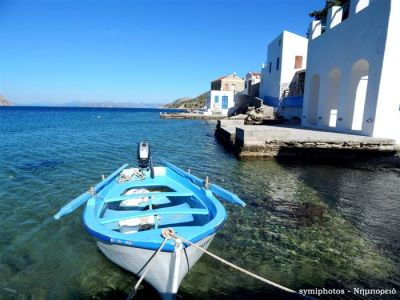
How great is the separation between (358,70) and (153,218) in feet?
55.5

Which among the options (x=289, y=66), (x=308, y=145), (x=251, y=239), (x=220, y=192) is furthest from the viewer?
(x=289, y=66)

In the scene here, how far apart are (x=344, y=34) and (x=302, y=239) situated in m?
16.1

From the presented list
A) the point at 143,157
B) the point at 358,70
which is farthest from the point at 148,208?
the point at 358,70

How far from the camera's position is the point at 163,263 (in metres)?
3.50

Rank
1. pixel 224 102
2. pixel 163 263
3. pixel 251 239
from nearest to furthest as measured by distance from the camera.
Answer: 1. pixel 163 263
2. pixel 251 239
3. pixel 224 102

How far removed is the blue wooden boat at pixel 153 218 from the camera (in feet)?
11.6

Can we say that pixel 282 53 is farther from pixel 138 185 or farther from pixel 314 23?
pixel 138 185

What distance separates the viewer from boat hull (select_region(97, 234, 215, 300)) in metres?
3.45

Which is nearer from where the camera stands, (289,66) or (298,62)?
(289,66)

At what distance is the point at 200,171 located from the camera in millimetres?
12055

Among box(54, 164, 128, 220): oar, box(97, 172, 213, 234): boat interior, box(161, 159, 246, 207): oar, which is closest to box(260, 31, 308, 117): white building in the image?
box(161, 159, 246, 207): oar

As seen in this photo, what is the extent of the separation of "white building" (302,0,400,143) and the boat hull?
14.3 metres

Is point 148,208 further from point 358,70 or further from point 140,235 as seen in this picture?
point 358,70

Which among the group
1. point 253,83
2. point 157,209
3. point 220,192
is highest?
point 253,83
